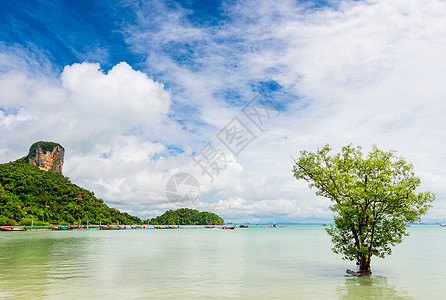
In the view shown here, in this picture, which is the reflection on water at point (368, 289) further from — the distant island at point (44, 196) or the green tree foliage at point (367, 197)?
the distant island at point (44, 196)

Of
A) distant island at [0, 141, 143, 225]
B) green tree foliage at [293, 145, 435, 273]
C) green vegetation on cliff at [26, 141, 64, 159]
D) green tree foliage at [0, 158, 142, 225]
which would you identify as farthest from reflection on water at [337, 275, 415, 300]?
green vegetation on cliff at [26, 141, 64, 159]

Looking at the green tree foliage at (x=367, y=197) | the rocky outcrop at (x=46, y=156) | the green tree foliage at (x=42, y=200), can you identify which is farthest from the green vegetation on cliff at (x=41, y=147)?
the green tree foliage at (x=367, y=197)

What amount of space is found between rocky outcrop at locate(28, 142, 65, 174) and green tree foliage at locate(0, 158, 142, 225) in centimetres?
470

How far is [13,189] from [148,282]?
10640 cm

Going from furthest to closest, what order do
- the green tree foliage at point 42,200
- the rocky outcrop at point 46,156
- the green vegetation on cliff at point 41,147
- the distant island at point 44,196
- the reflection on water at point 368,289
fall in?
the green vegetation on cliff at point 41,147 → the rocky outcrop at point 46,156 → the distant island at point 44,196 → the green tree foliage at point 42,200 → the reflection on water at point 368,289

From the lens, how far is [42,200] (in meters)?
109

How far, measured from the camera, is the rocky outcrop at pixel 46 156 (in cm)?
13975

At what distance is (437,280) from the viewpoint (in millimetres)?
19250

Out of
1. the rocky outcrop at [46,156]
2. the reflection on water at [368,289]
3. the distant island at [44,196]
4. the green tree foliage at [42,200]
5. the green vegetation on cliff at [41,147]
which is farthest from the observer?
the green vegetation on cliff at [41,147]

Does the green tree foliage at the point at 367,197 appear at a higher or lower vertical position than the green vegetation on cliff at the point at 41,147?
lower

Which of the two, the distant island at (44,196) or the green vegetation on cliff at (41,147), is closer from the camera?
the distant island at (44,196)

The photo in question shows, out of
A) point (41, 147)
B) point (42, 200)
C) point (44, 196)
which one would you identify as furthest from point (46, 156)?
point (42, 200)

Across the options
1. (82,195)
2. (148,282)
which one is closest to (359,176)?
(148,282)

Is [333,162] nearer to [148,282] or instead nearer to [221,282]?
[221,282]
